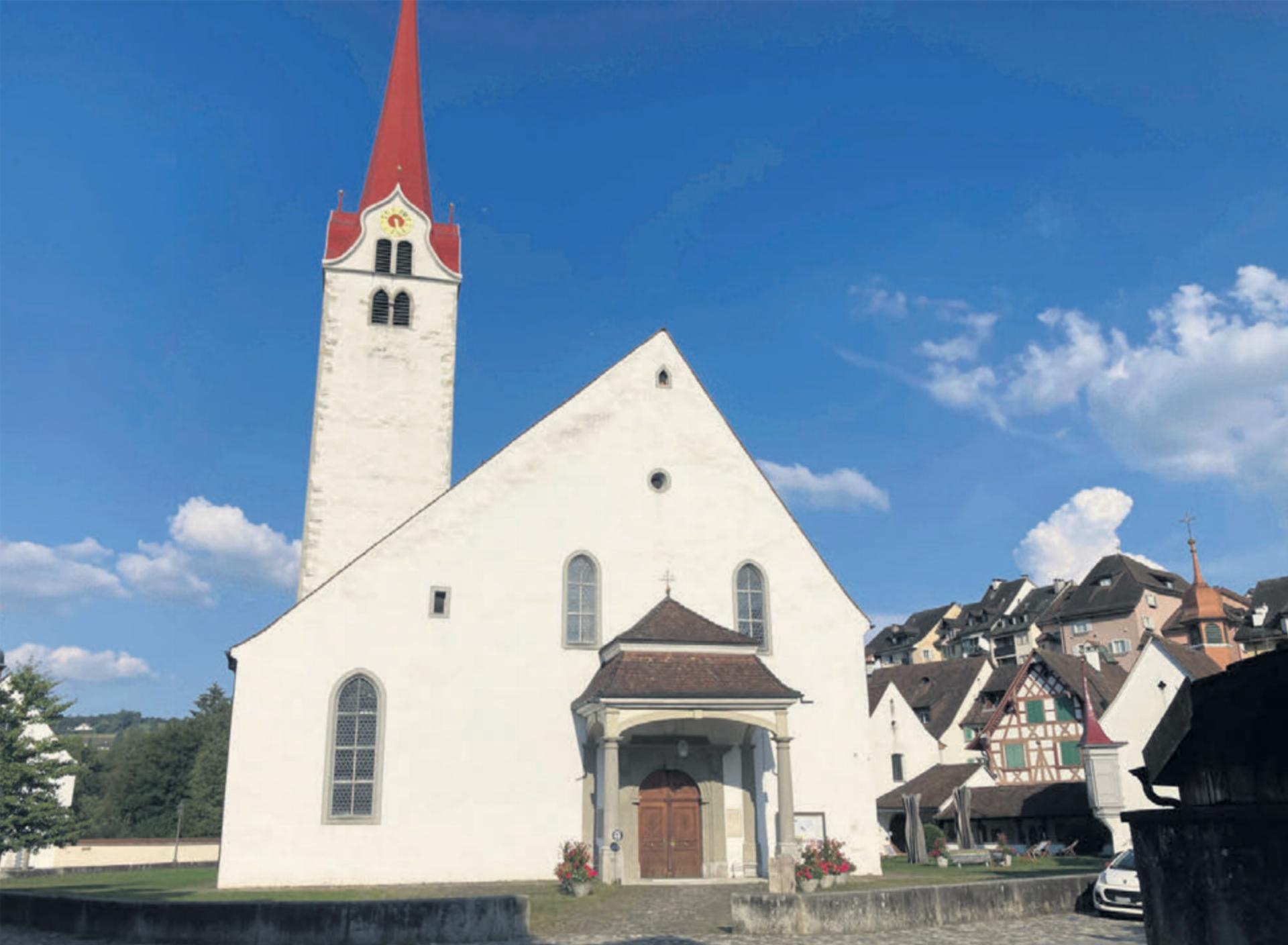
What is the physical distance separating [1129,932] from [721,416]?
15062 mm

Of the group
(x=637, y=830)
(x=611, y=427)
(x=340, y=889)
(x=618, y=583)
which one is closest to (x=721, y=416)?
(x=611, y=427)

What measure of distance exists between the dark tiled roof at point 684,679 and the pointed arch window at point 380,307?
52.3ft

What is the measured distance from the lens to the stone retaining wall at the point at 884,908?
44.3 feet

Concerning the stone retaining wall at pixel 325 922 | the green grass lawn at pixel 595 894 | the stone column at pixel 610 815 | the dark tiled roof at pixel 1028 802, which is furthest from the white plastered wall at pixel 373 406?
the dark tiled roof at pixel 1028 802

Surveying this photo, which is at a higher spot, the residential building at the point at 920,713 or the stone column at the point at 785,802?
the residential building at the point at 920,713

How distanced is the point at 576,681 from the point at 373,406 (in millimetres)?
13094

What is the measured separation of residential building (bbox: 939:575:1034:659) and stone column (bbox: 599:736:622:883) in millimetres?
74030

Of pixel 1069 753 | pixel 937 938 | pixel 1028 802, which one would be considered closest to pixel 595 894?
pixel 937 938

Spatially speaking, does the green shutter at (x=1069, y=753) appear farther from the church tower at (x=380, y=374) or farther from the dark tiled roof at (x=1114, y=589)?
the dark tiled roof at (x=1114, y=589)

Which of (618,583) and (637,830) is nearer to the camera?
(637,830)

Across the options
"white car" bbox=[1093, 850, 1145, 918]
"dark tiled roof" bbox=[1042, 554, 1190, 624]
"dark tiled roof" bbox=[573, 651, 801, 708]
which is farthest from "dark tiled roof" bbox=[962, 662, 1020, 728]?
"white car" bbox=[1093, 850, 1145, 918]

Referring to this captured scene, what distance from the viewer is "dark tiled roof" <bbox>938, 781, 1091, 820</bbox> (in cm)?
3469

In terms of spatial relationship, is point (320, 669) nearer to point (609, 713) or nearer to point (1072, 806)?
point (609, 713)

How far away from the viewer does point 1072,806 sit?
34.5 meters
